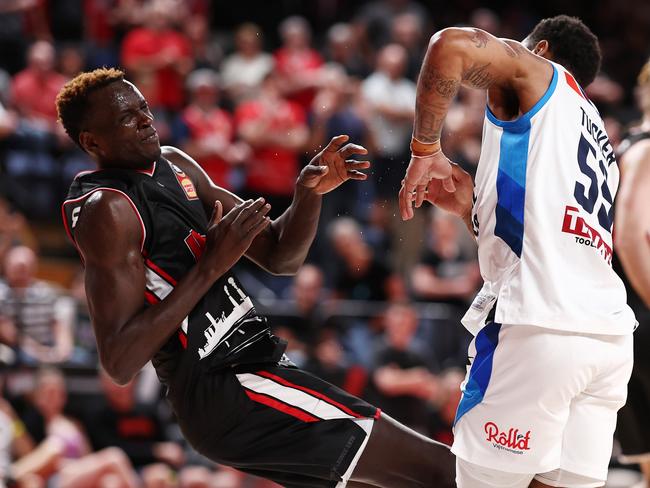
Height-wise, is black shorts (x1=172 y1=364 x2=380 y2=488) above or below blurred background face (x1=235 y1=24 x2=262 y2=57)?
above

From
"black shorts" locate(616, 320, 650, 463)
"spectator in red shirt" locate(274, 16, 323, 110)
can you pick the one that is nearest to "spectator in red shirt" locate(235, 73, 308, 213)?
"spectator in red shirt" locate(274, 16, 323, 110)

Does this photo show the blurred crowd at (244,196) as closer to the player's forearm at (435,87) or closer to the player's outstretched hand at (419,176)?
the player's outstretched hand at (419,176)

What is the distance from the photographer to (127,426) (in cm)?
829

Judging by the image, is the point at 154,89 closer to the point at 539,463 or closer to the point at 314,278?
the point at 314,278

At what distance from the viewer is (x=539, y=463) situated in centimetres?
360

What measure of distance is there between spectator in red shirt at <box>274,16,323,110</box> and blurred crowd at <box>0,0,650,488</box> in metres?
0.03

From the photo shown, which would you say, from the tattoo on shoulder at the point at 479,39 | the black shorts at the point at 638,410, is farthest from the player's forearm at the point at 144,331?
the black shorts at the point at 638,410

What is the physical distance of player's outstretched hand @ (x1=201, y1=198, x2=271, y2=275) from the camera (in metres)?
3.87

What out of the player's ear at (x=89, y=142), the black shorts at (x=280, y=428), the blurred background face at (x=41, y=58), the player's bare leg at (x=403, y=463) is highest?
the player's ear at (x=89, y=142)

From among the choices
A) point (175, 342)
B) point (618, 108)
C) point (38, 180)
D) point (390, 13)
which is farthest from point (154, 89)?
point (175, 342)

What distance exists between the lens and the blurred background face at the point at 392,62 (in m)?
11.0

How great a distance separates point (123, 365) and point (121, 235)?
49 centimetres

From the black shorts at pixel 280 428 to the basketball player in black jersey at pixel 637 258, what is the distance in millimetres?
1694

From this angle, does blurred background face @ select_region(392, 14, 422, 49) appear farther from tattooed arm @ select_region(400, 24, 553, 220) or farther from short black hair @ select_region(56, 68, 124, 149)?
tattooed arm @ select_region(400, 24, 553, 220)
